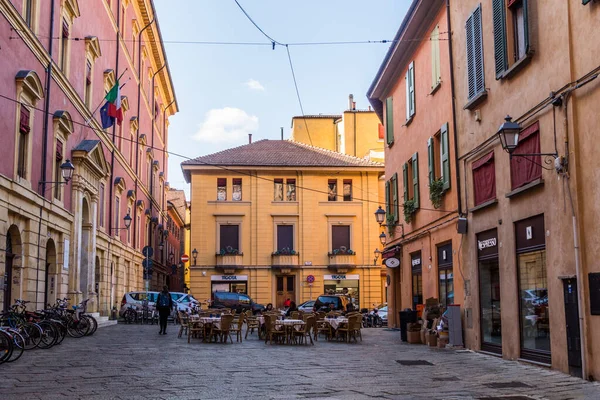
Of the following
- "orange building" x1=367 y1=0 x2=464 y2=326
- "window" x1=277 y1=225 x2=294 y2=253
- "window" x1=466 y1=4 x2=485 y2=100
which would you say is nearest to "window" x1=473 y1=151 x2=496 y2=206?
"orange building" x1=367 y1=0 x2=464 y2=326

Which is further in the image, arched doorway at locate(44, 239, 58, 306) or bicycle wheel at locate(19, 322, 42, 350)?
arched doorway at locate(44, 239, 58, 306)

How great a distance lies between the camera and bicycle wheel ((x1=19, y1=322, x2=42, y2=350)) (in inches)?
635

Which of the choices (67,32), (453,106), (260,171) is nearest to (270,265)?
(260,171)

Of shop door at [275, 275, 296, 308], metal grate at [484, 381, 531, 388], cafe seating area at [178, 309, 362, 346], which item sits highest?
shop door at [275, 275, 296, 308]

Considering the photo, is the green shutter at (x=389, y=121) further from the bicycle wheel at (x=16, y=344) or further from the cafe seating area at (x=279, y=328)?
the bicycle wheel at (x=16, y=344)

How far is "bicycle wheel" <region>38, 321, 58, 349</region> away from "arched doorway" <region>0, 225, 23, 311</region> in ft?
8.34

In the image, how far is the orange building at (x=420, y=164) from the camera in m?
19.4

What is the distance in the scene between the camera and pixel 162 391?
1005 cm

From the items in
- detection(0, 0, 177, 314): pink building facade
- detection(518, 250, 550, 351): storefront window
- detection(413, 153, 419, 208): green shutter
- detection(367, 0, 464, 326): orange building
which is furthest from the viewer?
detection(413, 153, 419, 208): green shutter

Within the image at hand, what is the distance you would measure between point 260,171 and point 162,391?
Answer: 128ft

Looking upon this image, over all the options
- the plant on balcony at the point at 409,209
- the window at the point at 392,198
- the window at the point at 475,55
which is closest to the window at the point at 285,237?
the window at the point at 392,198

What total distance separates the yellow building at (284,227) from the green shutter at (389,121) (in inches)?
811

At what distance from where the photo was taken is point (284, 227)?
161 feet

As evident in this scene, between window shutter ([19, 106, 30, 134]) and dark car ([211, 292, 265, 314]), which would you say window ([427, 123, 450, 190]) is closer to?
window shutter ([19, 106, 30, 134])
